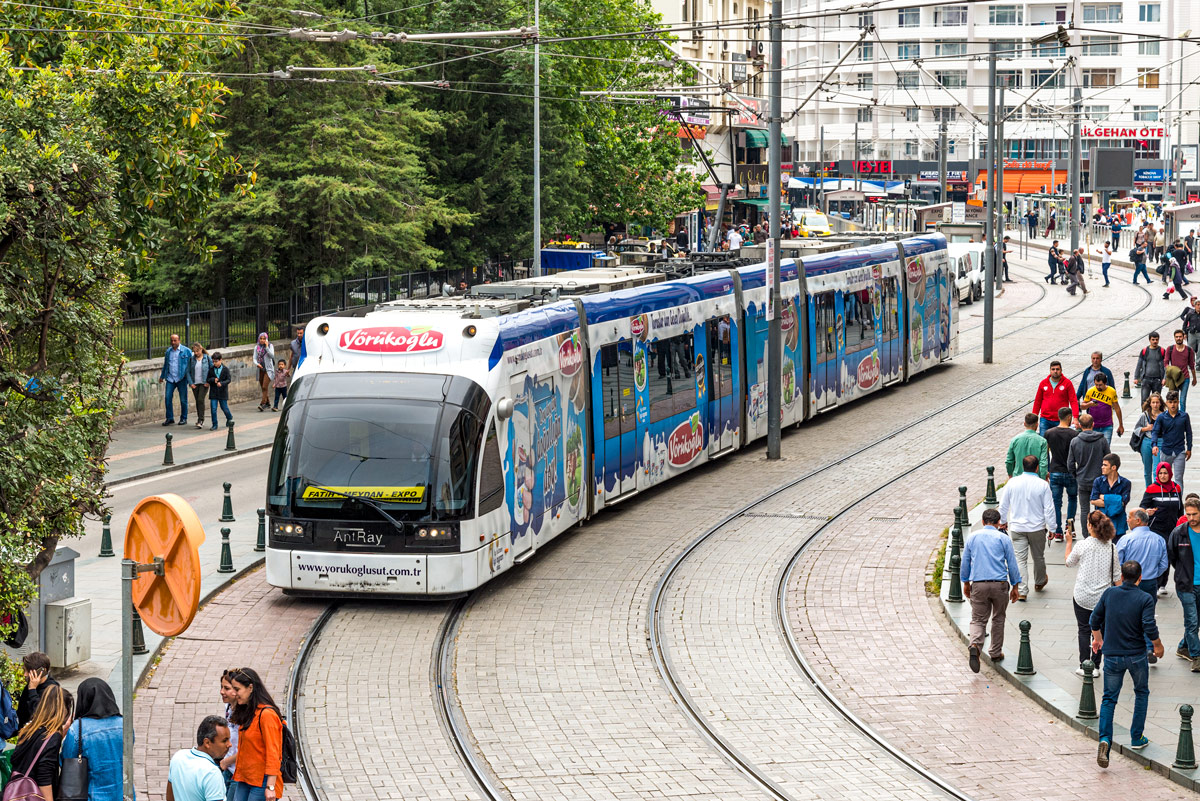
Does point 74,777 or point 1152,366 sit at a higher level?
point 1152,366

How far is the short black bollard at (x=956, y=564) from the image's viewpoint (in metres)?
16.0

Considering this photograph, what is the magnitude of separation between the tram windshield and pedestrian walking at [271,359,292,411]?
48.8 feet

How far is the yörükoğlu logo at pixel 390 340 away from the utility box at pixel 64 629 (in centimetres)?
379

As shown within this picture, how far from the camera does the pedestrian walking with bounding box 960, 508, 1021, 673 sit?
539 inches

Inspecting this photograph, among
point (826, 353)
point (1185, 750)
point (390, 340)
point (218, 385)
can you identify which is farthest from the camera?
point (218, 385)

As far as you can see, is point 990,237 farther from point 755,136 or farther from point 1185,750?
point 755,136

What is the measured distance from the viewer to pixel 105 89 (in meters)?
19.0

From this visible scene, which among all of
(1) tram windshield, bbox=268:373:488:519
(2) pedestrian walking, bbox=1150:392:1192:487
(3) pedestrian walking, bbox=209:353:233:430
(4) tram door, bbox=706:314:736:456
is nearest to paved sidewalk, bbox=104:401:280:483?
(3) pedestrian walking, bbox=209:353:233:430

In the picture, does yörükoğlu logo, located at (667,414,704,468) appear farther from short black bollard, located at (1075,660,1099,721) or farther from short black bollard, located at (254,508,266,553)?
short black bollard, located at (1075,660,1099,721)

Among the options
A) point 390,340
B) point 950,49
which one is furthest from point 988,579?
point 950,49

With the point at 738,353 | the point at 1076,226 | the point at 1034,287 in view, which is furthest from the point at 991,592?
the point at 1076,226

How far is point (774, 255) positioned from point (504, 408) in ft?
29.7

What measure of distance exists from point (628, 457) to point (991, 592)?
7071 millimetres

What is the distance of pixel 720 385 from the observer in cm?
2334
